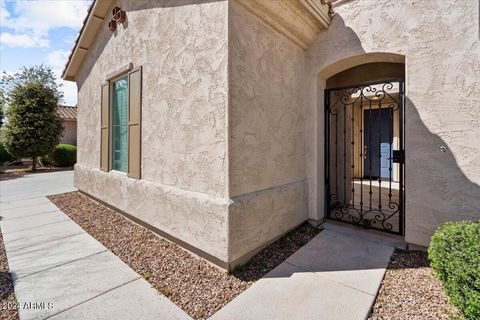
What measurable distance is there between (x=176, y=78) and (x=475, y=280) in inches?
176

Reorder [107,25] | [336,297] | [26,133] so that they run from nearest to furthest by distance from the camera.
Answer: [336,297] → [107,25] → [26,133]

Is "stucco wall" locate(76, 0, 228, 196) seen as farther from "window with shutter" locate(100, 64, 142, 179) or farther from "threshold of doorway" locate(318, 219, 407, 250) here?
"threshold of doorway" locate(318, 219, 407, 250)

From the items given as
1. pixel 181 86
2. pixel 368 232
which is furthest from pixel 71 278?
pixel 368 232

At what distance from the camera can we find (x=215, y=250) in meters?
3.28

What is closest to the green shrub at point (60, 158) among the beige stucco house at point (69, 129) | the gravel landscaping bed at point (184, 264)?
the beige stucco house at point (69, 129)

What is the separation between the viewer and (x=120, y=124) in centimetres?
607

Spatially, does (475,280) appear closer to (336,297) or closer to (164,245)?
(336,297)

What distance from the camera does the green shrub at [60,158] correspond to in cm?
1725

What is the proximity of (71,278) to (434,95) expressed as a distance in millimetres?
5988

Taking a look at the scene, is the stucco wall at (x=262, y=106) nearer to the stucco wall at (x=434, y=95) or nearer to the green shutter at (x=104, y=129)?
the stucco wall at (x=434, y=95)

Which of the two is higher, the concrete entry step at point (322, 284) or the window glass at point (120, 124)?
the window glass at point (120, 124)

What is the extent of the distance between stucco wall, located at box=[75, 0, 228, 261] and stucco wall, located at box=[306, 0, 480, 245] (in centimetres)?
283

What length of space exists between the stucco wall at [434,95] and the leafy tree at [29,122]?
18.6 metres

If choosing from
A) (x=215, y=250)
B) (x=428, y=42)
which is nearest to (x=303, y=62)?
(x=428, y=42)
